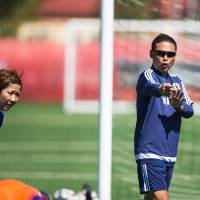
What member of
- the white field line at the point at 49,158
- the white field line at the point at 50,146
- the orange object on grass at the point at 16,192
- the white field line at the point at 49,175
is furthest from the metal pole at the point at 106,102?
the white field line at the point at 50,146

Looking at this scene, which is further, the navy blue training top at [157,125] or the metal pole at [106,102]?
the metal pole at [106,102]

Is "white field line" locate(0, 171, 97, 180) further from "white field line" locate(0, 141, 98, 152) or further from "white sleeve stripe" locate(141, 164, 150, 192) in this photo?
"white sleeve stripe" locate(141, 164, 150, 192)

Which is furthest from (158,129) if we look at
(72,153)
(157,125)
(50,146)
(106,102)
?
(50,146)

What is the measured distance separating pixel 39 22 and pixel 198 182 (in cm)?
4332

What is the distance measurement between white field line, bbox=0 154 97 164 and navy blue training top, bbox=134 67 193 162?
26.1 feet

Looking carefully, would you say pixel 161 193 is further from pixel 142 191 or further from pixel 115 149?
pixel 115 149

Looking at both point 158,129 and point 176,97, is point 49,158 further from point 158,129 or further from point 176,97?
point 176,97

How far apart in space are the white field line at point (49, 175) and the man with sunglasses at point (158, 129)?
5445 millimetres

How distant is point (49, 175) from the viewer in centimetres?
1406

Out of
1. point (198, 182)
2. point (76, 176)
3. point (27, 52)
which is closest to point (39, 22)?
point (27, 52)

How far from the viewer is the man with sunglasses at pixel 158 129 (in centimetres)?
818

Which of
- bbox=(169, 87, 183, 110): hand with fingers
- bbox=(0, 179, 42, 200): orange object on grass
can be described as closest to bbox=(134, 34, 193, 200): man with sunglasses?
bbox=(169, 87, 183, 110): hand with fingers

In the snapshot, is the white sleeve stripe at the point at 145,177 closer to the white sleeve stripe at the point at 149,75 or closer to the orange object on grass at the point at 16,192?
the white sleeve stripe at the point at 149,75

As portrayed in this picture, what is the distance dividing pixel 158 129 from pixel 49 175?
236 inches
